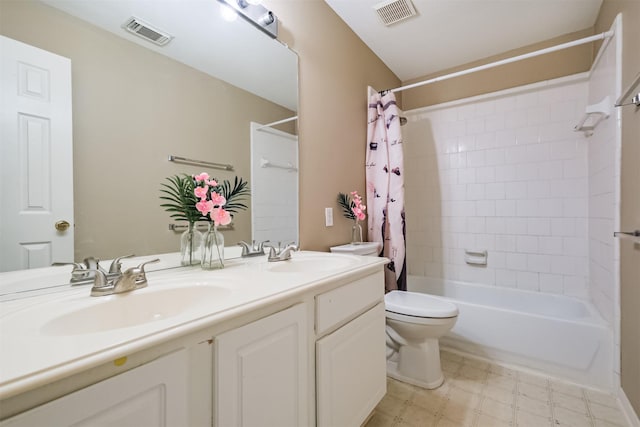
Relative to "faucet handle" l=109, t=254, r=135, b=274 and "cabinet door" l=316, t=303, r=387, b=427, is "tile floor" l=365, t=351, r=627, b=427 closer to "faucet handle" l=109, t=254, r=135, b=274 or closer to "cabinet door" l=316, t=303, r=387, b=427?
"cabinet door" l=316, t=303, r=387, b=427

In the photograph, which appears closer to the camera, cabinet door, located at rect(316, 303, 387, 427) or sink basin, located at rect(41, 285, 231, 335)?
sink basin, located at rect(41, 285, 231, 335)

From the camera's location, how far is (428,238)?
8.93ft

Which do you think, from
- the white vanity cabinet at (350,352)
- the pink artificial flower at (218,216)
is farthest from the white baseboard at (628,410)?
the pink artificial flower at (218,216)

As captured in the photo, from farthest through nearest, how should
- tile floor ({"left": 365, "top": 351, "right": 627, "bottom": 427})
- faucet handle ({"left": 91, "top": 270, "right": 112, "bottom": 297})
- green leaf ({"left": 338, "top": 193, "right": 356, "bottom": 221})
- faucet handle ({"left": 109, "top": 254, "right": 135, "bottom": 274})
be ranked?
green leaf ({"left": 338, "top": 193, "right": 356, "bottom": 221}) → tile floor ({"left": 365, "top": 351, "right": 627, "bottom": 427}) → faucet handle ({"left": 109, "top": 254, "right": 135, "bottom": 274}) → faucet handle ({"left": 91, "top": 270, "right": 112, "bottom": 297})

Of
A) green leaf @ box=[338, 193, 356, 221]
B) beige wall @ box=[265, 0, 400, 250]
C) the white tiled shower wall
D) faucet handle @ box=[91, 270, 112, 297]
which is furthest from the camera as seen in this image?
the white tiled shower wall

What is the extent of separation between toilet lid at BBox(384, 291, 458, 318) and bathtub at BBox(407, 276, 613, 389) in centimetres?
40

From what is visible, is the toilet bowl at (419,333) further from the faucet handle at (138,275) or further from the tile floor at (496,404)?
the faucet handle at (138,275)

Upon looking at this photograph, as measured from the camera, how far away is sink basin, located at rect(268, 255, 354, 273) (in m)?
1.28

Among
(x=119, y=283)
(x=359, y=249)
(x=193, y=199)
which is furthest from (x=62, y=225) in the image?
(x=359, y=249)

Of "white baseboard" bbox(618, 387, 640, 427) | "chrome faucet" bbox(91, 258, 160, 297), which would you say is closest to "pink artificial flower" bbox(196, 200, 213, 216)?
"chrome faucet" bbox(91, 258, 160, 297)

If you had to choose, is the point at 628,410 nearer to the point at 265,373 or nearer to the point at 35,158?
the point at 265,373

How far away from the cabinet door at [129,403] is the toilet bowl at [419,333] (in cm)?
128

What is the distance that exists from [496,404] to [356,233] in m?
1.24

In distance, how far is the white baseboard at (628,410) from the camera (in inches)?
50.1
